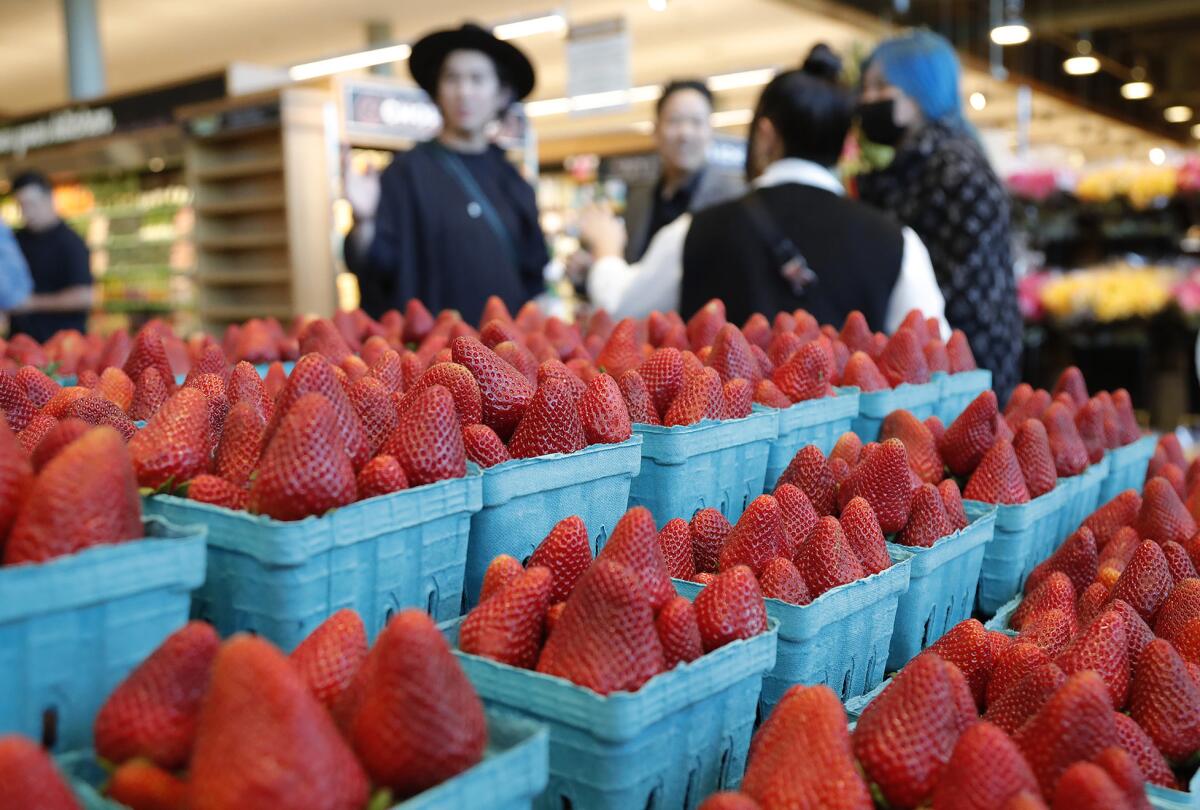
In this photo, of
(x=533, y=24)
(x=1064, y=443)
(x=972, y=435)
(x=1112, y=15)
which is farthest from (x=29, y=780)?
(x=1112, y=15)

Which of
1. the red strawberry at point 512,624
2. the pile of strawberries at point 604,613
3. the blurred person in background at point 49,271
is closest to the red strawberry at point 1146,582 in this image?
the pile of strawberries at point 604,613

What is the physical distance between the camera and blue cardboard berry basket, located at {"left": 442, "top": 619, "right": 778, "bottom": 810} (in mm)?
872

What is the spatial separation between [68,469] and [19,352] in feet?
4.79

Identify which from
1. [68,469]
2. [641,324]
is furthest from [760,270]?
[68,469]

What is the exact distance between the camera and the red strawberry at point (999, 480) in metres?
1.58

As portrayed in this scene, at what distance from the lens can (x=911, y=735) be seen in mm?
889

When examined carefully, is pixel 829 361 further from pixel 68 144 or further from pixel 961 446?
pixel 68 144

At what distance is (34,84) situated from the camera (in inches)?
560

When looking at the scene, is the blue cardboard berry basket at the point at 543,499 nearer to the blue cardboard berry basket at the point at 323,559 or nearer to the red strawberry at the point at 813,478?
the blue cardboard berry basket at the point at 323,559

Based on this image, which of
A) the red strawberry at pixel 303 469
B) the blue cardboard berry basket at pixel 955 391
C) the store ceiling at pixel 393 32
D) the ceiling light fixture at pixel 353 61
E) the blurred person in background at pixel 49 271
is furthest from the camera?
the store ceiling at pixel 393 32

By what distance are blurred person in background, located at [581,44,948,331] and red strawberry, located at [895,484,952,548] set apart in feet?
4.69

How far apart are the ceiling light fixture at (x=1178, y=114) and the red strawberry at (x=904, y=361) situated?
2008cm

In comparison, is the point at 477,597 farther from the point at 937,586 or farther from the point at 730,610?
the point at 937,586

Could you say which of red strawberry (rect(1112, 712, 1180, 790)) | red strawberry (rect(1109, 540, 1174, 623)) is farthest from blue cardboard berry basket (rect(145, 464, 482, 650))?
red strawberry (rect(1109, 540, 1174, 623))
